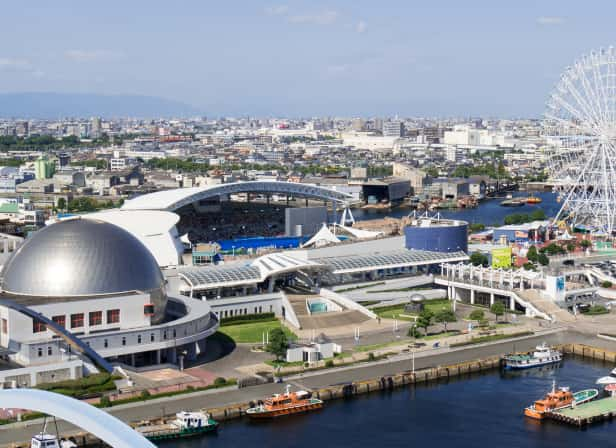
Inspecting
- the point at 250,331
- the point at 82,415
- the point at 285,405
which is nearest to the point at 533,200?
the point at 250,331

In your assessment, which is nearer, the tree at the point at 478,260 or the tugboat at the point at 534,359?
the tugboat at the point at 534,359

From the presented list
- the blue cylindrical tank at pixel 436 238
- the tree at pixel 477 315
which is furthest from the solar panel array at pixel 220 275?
the blue cylindrical tank at pixel 436 238

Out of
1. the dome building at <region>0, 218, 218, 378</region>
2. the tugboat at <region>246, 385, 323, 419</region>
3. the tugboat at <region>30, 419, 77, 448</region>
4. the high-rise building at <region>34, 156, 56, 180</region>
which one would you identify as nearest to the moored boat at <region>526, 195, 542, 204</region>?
the high-rise building at <region>34, 156, 56, 180</region>

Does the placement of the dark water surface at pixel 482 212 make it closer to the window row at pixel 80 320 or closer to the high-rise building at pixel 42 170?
the high-rise building at pixel 42 170

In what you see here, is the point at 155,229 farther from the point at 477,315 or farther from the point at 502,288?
the point at 477,315

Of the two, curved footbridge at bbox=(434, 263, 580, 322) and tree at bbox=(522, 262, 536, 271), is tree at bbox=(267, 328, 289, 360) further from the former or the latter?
tree at bbox=(522, 262, 536, 271)

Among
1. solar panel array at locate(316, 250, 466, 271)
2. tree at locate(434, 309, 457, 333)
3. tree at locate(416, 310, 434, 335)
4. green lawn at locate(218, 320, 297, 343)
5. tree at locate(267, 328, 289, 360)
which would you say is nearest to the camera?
tree at locate(267, 328, 289, 360)
